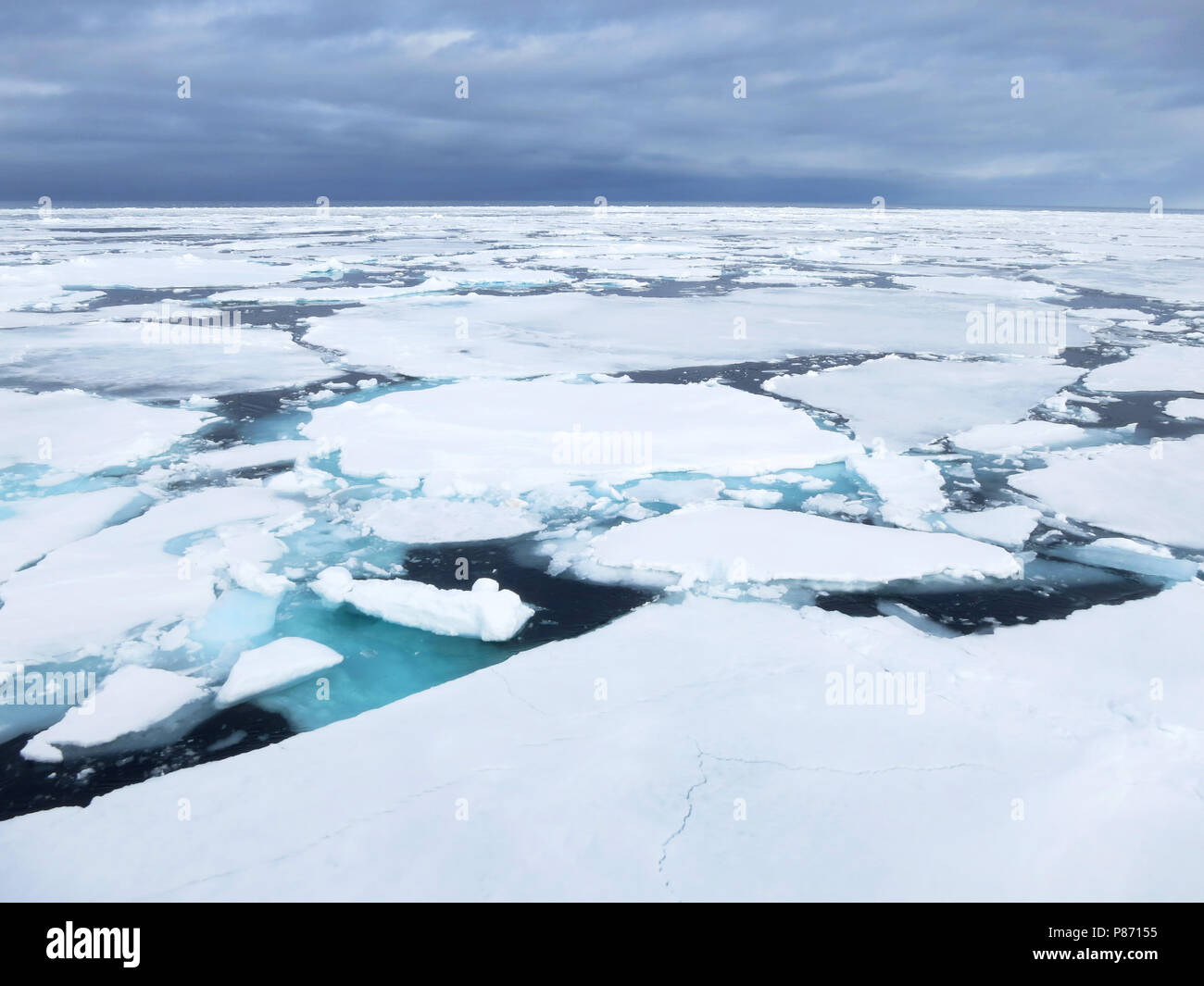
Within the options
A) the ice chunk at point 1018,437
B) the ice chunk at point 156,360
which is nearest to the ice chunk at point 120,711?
the ice chunk at point 156,360

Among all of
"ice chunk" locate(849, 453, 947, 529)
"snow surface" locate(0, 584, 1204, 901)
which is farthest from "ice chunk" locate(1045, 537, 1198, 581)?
"snow surface" locate(0, 584, 1204, 901)

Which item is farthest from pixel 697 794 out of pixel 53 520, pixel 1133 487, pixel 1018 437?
pixel 1018 437

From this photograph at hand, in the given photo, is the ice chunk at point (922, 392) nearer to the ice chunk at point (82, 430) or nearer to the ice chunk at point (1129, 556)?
the ice chunk at point (1129, 556)

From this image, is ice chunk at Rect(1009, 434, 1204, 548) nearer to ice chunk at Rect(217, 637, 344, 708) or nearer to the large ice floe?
the large ice floe

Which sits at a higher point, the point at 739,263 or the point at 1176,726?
the point at 739,263

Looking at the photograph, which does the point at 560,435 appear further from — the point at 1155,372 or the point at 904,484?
the point at 1155,372
